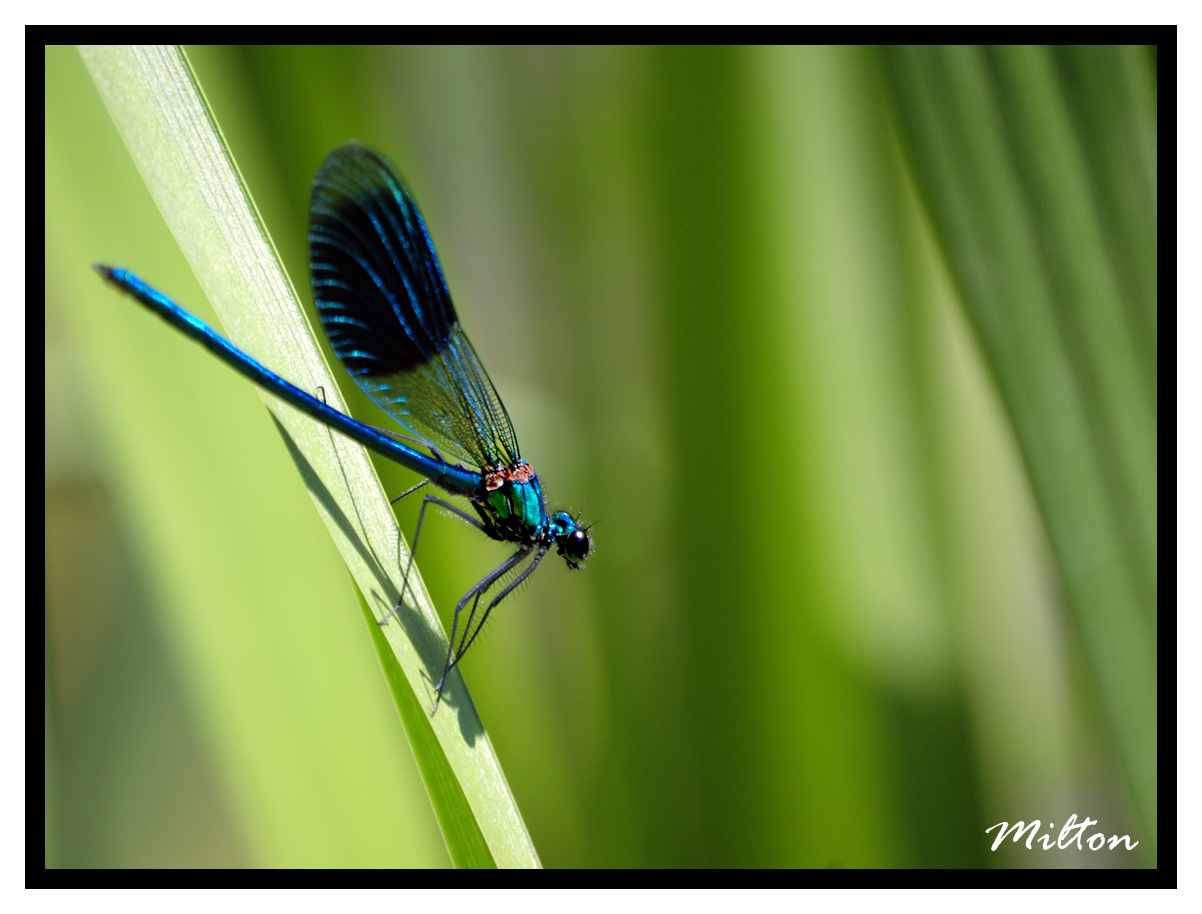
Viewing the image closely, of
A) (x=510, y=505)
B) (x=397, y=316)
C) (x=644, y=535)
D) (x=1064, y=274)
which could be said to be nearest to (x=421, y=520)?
(x=510, y=505)

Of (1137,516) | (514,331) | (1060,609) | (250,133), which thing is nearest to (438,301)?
(250,133)

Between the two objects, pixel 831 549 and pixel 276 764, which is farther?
pixel 831 549

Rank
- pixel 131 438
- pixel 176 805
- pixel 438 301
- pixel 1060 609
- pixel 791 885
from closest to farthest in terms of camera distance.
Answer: pixel 131 438 → pixel 791 885 → pixel 438 301 → pixel 1060 609 → pixel 176 805

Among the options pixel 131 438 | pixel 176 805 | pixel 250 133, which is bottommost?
pixel 176 805

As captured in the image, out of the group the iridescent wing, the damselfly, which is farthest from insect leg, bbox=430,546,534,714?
the iridescent wing

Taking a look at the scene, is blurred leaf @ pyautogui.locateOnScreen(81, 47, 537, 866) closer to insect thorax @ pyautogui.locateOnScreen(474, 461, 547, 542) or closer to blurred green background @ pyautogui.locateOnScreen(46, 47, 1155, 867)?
blurred green background @ pyautogui.locateOnScreen(46, 47, 1155, 867)

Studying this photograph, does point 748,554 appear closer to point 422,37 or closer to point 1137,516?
point 1137,516

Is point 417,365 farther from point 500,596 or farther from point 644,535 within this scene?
point 644,535
